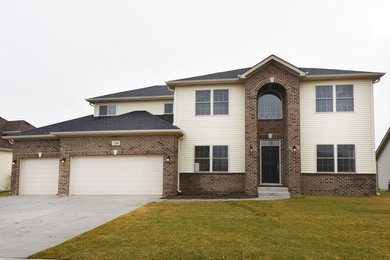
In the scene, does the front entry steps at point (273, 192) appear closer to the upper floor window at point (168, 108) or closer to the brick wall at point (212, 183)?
the brick wall at point (212, 183)

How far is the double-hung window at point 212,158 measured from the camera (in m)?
14.3

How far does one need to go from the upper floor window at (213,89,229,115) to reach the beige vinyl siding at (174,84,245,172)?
17 centimetres

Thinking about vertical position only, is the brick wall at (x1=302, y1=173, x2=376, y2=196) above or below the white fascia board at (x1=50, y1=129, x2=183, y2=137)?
below

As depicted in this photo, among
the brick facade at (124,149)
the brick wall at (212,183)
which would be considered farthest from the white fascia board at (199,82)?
the brick wall at (212,183)

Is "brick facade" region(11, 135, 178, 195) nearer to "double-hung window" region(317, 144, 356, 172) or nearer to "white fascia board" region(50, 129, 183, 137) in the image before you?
"white fascia board" region(50, 129, 183, 137)

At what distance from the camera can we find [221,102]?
1475 cm

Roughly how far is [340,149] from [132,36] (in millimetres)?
24684

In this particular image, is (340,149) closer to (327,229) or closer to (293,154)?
(293,154)

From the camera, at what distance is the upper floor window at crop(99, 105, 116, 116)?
1823 cm

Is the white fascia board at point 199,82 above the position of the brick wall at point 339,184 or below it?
above

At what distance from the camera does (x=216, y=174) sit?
46.7ft

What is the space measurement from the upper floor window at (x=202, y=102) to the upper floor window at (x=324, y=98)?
19.0ft

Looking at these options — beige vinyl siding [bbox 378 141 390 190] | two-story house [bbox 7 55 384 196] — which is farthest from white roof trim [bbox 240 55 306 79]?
beige vinyl siding [bbox 378 141 390 190]

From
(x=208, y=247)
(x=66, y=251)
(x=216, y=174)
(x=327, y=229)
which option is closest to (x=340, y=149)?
(x=216, y=174)
